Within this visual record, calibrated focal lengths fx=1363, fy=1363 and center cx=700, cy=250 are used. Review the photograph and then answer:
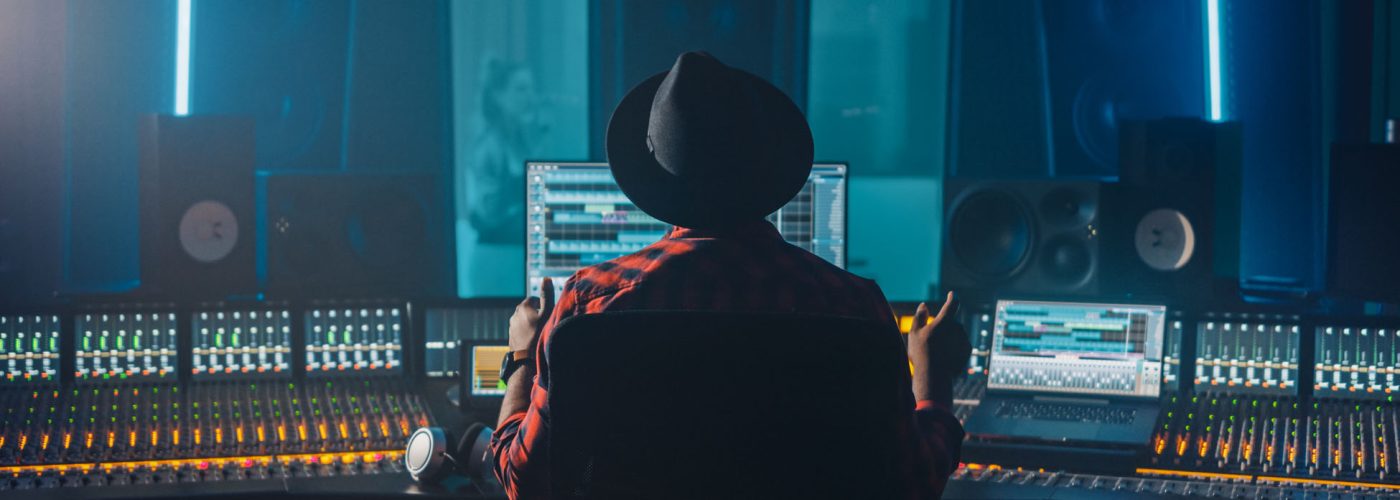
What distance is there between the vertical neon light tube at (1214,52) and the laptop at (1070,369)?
1.35 m

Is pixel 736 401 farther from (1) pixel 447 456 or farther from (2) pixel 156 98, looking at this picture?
(2) pixel 156 98

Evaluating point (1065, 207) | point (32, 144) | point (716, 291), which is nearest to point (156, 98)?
point (32, 144)

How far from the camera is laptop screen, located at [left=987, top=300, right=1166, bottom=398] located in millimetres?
2740

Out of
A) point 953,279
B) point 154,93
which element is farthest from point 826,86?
point 154,93

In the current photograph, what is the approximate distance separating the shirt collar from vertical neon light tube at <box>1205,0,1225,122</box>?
272 centimetres

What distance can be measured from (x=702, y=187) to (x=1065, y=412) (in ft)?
4.91

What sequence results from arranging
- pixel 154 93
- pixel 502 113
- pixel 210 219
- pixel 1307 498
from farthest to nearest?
pixel 502 113 < pixel 154 93 < pixel 210 219 < pixel 1307 498

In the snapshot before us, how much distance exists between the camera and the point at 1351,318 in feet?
8.86

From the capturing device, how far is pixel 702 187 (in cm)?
148

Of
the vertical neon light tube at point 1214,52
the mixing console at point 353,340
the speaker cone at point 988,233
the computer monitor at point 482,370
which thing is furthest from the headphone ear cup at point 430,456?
the vertical neon light tube at point 1214,52

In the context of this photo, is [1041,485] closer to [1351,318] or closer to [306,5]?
[1351,318]

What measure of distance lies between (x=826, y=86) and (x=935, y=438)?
3.28 meters

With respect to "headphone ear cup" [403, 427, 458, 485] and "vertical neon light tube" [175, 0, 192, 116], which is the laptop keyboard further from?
"vertical neon light tube" [175, 0, 192, 116]

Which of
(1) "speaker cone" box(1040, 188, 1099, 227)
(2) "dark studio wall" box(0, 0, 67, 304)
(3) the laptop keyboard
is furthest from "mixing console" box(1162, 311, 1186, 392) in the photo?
(2) "dark studio wall" box(0, 0, 67, 304)
